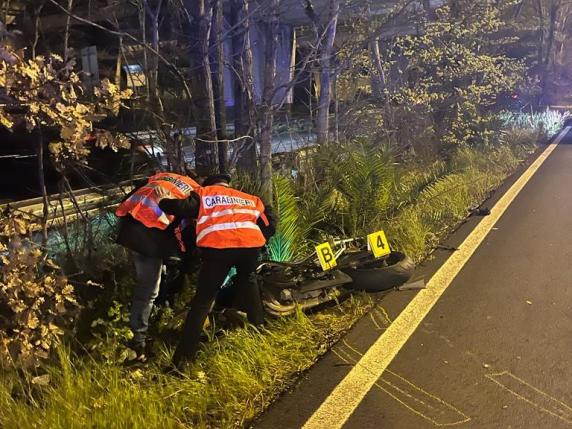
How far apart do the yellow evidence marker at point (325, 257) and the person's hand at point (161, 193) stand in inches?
58.9

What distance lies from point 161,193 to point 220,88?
8.90 ft

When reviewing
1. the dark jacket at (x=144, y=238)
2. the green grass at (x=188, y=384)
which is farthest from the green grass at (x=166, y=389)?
the dark jacket at (x=144, y=238)

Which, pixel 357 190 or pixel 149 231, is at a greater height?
pixel 149 231

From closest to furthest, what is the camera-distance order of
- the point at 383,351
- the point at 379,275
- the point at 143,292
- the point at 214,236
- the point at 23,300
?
the point at 23,300
the point at 214,236
the point at 143,292
the point at 383,351
the point at 379,275

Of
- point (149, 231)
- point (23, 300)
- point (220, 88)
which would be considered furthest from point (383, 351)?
point (220, 88)

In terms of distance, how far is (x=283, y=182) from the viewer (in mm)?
6156

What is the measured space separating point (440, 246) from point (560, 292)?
5.86 feet

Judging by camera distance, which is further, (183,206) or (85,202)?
(85,202)

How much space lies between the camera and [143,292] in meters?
3.96

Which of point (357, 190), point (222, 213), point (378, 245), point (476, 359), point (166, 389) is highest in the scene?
point (222, 213)

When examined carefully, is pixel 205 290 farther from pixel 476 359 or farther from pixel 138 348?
pixel 476 359

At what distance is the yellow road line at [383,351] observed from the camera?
338 cm

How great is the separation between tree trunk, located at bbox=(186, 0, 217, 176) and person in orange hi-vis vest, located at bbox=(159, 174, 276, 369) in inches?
80.9

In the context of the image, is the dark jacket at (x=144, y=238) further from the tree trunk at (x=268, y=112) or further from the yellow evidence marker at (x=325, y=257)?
the tree trunk at (x=268, y=112)
